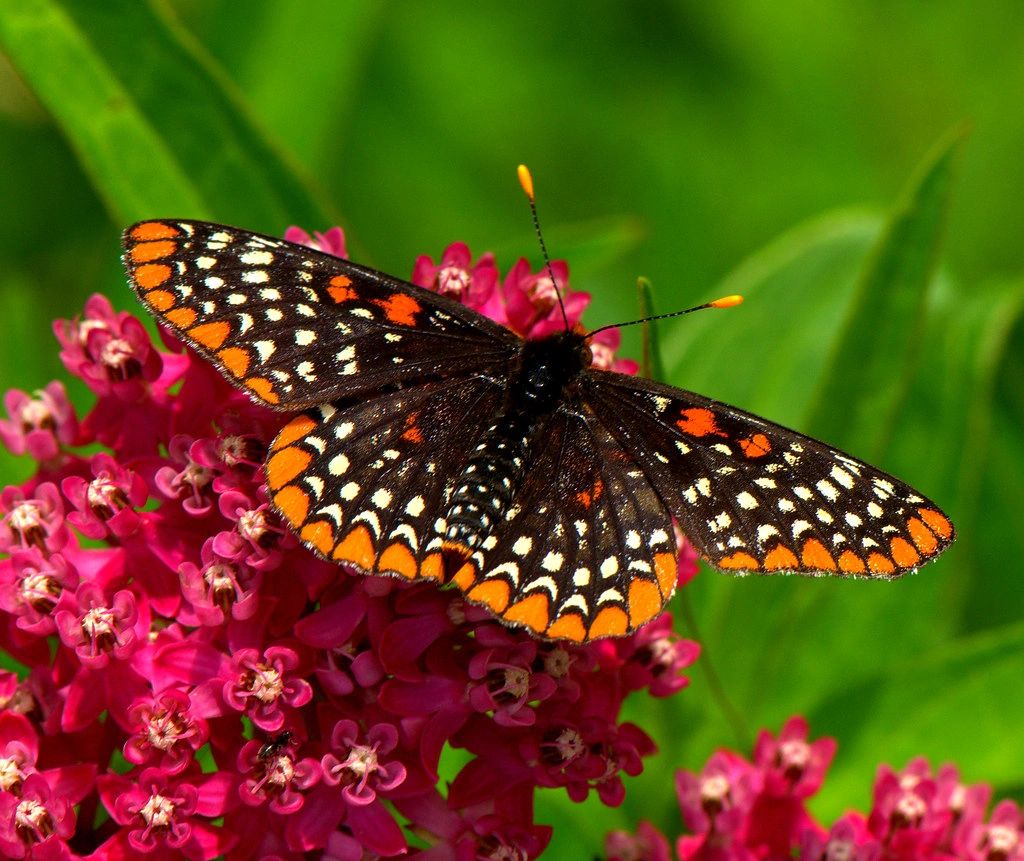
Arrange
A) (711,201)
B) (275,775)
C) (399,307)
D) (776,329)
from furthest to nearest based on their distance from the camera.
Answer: (711,201), (776,329), (399,307), (275,775)

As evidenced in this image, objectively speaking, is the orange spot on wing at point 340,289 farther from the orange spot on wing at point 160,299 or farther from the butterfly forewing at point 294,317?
the orange spot on wing at point 160,299

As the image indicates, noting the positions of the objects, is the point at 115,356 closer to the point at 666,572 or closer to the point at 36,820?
the point at 36,820

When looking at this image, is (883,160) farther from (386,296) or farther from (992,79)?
(386,296)

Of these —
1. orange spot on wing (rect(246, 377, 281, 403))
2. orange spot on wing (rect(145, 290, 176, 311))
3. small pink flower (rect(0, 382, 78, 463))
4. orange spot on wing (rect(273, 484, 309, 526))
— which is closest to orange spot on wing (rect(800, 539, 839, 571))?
orange spot on wing (rect(273, 484, 309, 526))

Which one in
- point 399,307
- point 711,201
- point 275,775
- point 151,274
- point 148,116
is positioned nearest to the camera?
point 275,775

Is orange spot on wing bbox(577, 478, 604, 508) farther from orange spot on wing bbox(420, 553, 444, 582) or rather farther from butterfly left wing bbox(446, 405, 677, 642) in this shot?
orange spot on wing bbox(420, 553, 444, 582)

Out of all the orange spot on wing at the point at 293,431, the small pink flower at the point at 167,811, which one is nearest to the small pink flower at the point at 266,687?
the small pink flower at the point at 167,811

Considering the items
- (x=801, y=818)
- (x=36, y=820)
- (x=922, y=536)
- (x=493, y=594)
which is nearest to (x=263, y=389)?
(x=493, y=594)
